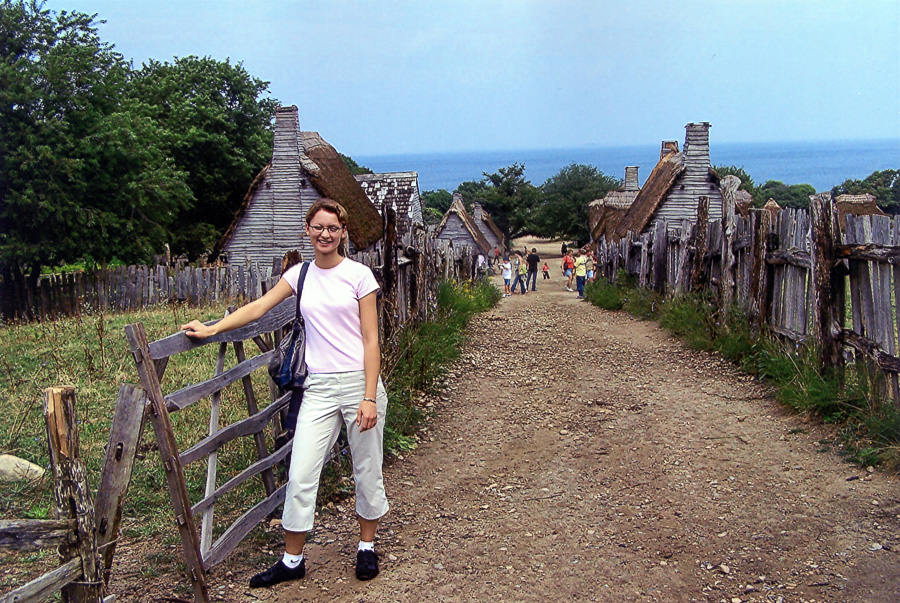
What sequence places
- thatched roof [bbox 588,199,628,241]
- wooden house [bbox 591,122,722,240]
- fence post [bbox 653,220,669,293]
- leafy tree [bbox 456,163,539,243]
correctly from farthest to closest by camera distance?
1. leafy tree [bbox 456,163,539,243]
2. thatched roof [bbox 588,199,628,241]
3. wooden house [bbox 591,122,722,240]
4. fence post [bbox 653,220,669,293]

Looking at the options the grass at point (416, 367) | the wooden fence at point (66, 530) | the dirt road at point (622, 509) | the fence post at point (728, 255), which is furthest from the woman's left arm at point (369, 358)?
the fence post at point (728, 255)

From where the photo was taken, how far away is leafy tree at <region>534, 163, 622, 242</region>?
5503cm

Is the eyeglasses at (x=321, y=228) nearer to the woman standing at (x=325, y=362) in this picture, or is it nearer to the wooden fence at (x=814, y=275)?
the woman standing at (x=325, y=362)

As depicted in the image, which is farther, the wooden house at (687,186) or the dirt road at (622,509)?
the wooden house at (687,186)

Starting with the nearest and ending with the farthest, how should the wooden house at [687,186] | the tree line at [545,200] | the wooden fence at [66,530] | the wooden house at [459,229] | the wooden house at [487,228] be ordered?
the wooden fence at [66,530]
the wooden house at [687,186]
the wooden house at [459,229]
the wooden house at [487,228]
the tree line at [545,200]

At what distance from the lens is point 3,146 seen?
1725 centimetres

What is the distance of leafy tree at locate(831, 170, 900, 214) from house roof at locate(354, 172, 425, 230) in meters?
19.6

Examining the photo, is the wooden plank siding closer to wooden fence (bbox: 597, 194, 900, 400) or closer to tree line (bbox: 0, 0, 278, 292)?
wooden fence (bbox: 597, 194, 900, 400)

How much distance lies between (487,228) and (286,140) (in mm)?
31844

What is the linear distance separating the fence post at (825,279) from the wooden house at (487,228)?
4698cm

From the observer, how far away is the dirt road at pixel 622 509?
3.77 meters

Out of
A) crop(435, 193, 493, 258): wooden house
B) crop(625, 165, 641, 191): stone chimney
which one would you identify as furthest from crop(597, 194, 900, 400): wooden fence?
crop(435, 193, 493, 258): wooden house


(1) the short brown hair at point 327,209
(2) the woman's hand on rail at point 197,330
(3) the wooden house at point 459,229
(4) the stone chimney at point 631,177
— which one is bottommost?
(2) the woman's hand on rail at point 197,330

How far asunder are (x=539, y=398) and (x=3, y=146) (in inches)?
587
